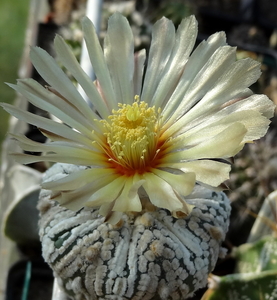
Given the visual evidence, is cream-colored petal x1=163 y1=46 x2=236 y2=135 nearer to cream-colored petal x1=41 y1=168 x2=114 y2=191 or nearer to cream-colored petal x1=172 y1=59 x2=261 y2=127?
cream-colored petal x1=172 y1=59 x2=261 y2=127

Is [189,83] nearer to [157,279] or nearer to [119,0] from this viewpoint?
[157,279]

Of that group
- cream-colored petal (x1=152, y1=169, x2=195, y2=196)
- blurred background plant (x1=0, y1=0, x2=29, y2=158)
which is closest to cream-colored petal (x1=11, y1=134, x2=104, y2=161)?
cream-colored petal (x1=152, y1=169, x2=195, y2=196)

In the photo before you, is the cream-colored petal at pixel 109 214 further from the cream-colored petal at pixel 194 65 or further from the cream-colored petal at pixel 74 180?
the cream-colored petal at pixel 194 65

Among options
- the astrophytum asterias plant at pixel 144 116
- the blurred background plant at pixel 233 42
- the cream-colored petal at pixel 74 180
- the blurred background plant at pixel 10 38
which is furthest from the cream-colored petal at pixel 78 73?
the blurred background plant at pixel 10 38

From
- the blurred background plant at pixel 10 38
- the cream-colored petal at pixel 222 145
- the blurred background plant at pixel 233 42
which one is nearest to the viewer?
the cream-colored petal at pixel 222 145

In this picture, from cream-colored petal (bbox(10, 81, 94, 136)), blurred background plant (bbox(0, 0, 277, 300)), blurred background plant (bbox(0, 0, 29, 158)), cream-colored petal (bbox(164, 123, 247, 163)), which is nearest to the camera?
cream-colored petal (bbox(164, 123, 247, 163))

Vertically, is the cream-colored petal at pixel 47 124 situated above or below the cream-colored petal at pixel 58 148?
above
